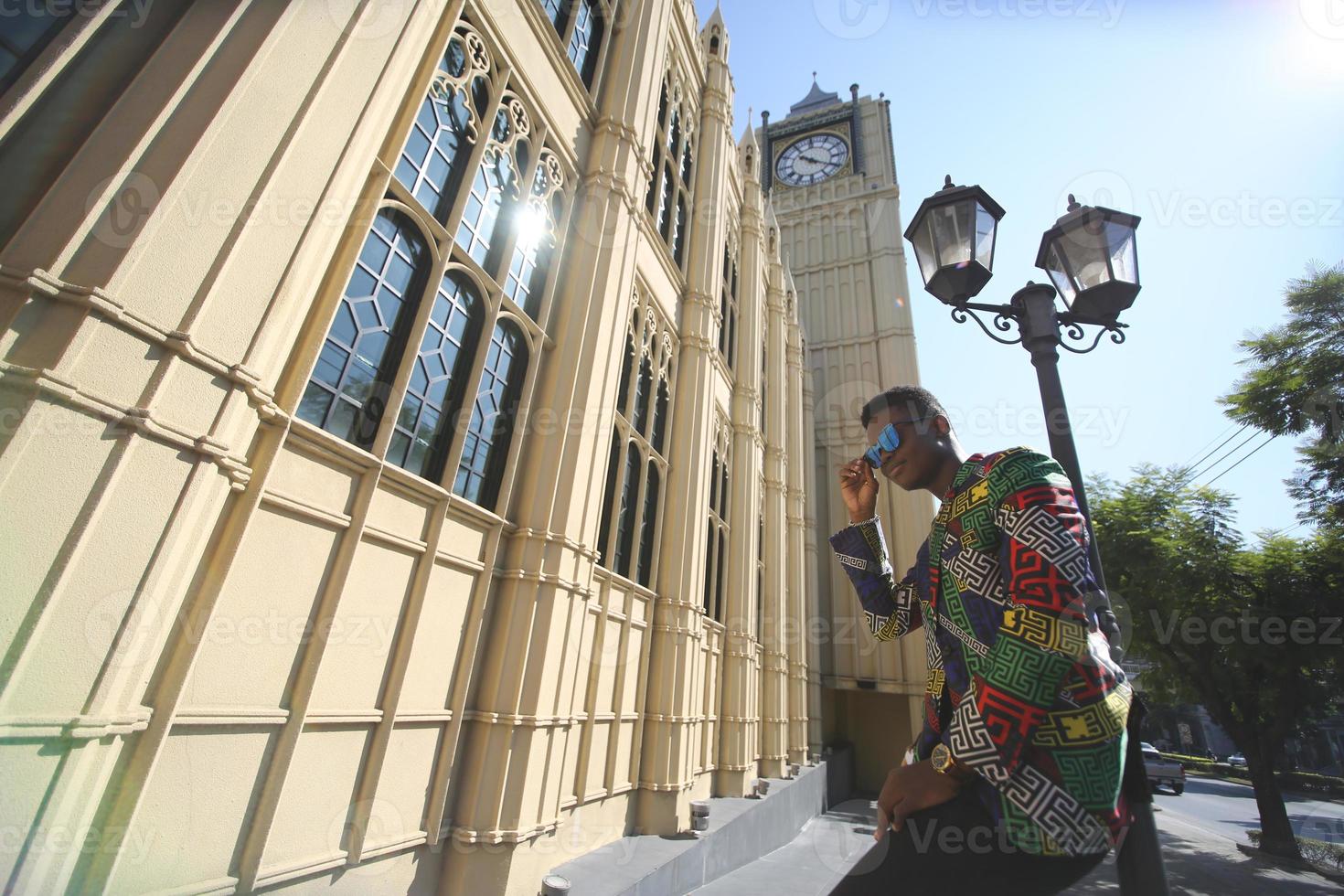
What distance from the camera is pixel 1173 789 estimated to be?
2639 cm

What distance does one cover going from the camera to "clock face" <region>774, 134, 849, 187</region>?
30.2m

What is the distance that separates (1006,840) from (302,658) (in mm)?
3862

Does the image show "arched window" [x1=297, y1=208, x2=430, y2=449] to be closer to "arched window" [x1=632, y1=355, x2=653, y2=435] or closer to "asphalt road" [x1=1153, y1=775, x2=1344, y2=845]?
"arched window" [x1=632, y1=355, x2=653, y2=435]

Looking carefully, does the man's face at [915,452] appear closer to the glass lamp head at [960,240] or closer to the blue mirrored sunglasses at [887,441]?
the blue mirrored sunglasses at [887,441]

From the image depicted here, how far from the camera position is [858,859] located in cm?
723

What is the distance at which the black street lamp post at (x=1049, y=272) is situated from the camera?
11.3 ft

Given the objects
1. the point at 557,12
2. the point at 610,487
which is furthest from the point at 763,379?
the point at 557,12

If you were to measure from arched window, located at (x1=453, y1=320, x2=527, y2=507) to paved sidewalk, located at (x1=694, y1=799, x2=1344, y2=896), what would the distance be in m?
6.09

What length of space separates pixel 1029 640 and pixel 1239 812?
102ft

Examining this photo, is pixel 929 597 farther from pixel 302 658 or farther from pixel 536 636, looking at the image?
pixel 536 636

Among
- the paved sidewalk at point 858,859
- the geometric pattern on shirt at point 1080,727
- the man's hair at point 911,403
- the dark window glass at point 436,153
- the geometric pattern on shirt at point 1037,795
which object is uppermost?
the dark window glass at point 436,153

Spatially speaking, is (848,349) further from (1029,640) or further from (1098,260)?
(1029,640)

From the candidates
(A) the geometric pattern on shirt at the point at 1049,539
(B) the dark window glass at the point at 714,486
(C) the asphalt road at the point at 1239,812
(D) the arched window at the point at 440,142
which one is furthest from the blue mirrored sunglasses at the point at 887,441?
(C) the asphalt road at the point at 1239,812

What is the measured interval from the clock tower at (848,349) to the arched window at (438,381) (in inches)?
633
